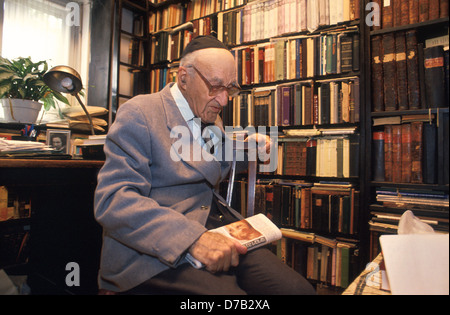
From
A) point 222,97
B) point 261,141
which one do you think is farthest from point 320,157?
point 222,97

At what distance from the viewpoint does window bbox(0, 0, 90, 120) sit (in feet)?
8.08

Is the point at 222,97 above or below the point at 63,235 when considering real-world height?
above

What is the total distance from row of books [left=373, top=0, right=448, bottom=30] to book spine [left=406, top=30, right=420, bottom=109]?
87mm

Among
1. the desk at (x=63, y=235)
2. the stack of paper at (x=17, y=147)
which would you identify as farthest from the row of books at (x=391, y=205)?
the stack of paper at (x=17, y=147)

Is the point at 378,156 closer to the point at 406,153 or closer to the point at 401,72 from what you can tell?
the point at 406,153

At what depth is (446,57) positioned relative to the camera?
1.34 meters

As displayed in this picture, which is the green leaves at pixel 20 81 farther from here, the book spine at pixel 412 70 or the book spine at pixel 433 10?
the book spine at pixel 433 10

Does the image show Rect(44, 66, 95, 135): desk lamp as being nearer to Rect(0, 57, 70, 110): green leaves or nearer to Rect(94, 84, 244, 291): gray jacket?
Rect(0, 57, 70, 110): green leaves

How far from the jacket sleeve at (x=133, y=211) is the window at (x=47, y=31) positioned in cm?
216

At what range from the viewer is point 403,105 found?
4.97ft

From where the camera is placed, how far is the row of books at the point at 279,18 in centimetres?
181

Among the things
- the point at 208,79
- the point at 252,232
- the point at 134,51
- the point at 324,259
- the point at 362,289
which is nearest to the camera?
the point at 362,289

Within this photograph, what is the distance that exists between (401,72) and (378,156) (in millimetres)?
487
